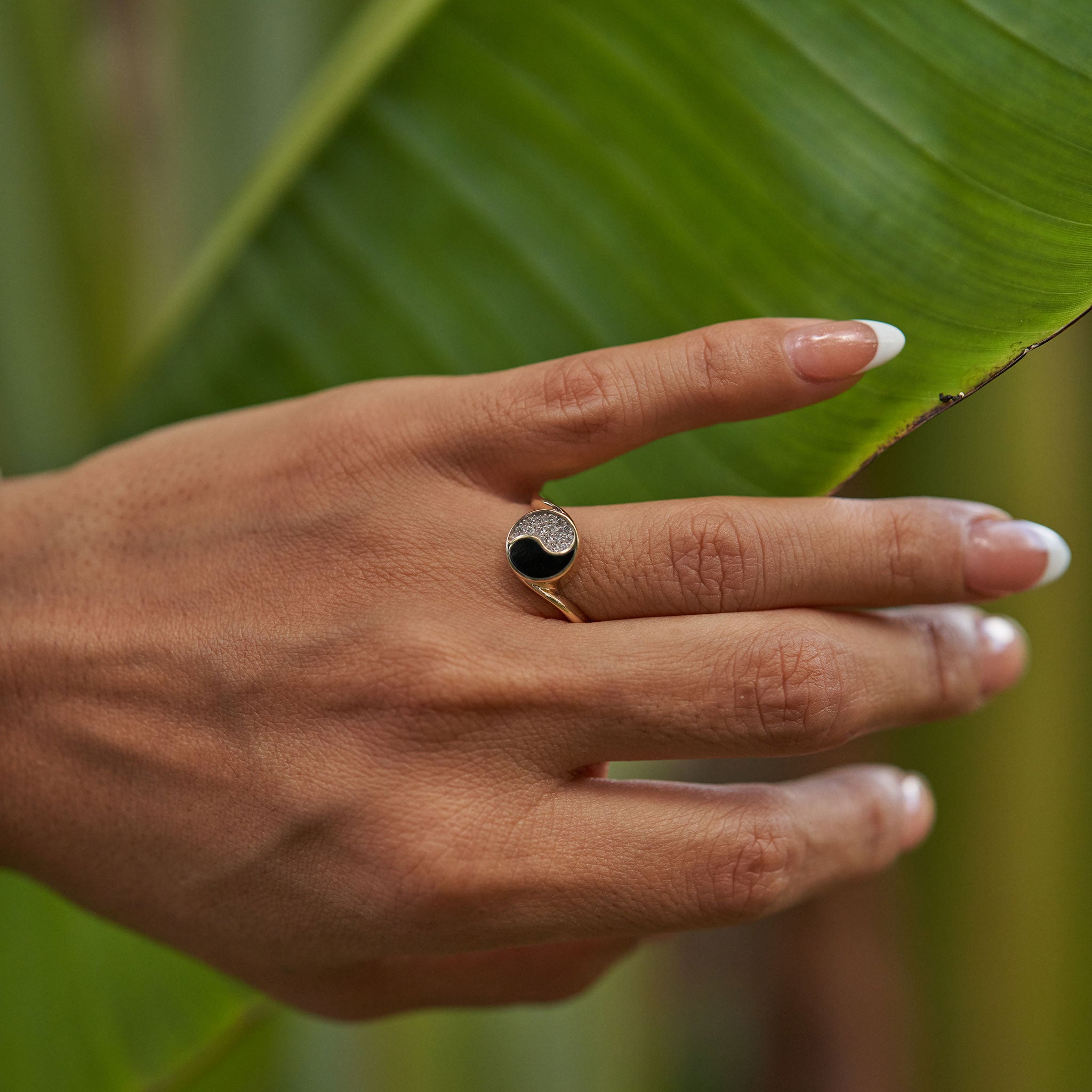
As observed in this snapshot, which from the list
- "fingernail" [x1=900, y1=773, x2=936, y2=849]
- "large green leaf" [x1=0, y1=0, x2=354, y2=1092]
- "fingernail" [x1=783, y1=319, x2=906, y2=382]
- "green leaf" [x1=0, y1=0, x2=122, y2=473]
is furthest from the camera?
"green leaf" [x1=0, y1=0, x2=122, y2=473]

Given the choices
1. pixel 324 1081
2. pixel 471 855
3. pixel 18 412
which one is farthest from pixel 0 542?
pixel 324 1081

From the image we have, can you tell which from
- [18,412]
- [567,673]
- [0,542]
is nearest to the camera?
[567,673]

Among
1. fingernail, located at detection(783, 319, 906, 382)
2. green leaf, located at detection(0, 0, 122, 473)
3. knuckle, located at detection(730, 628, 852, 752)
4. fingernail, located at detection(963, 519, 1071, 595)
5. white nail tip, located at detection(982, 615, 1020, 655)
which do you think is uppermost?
green leaf, located at detection(0, 0, 122, 473)

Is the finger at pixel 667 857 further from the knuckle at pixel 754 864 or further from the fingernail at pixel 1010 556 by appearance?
the fingernail at pixel 1010 556

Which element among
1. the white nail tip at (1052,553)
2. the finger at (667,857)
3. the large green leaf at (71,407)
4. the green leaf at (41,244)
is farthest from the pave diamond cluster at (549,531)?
the green leaf at (41,244)

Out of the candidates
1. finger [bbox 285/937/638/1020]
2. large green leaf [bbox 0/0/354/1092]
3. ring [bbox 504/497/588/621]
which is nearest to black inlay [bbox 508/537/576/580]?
ring [bbox 504/497/588/621]

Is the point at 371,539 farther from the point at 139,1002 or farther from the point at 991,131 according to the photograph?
the point at 139,1002

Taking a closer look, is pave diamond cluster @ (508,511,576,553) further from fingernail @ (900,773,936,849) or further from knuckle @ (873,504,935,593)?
fingernail @ (900,773,936,849)
